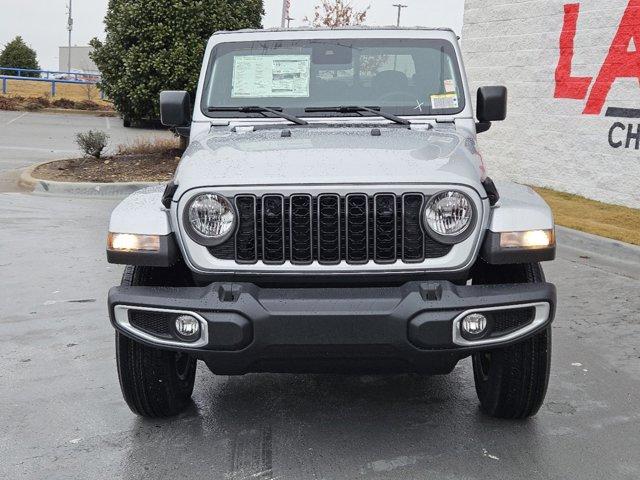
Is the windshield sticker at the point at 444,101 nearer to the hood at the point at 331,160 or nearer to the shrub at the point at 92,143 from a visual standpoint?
the hood at the point at 331,160

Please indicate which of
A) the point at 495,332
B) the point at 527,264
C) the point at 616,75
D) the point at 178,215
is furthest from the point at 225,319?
the point at 616,75

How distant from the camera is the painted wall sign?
10.6 m

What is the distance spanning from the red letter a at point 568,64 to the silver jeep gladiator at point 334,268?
8323 millimetres

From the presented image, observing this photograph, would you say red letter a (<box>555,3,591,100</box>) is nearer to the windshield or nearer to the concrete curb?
the concrete curb

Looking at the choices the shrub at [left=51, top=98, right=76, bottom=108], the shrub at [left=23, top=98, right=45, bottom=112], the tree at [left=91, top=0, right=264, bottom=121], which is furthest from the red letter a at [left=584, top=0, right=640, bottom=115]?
the shrub at [left=51, top=98, right=76, bottom=108]

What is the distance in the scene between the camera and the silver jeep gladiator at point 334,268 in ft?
11.0

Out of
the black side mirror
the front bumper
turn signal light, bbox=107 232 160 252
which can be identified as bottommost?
the front bumper

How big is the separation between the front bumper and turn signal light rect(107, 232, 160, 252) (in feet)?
0.58

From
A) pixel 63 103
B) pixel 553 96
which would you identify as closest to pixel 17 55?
pixel 63 103

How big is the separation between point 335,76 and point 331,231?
68.2 inches

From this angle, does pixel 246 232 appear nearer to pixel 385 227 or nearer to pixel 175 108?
pixel 385 227

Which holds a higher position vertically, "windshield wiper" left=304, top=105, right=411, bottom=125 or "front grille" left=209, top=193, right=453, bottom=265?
"windshield wiper" left=304, top=105, right=411, bottom=125

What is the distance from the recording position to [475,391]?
4.52 meters

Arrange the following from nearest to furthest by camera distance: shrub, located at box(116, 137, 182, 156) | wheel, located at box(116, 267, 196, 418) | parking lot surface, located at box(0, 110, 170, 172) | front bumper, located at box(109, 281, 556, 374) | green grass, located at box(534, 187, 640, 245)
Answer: front bumper, located at box(109, 281, 556, 374) < wheel, located at box(116, 267, 196, 418) < green grass, located at box(534, 187, 640, 245) < shrub, located at box(116, 137, 182, 156) < parking lot surface, located at box(0, 110, 170, 172)
